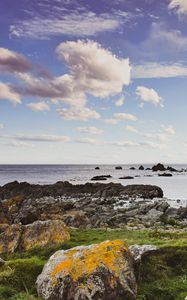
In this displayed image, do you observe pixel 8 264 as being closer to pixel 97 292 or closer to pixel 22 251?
pixel 97 292

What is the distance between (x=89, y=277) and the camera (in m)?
11.8

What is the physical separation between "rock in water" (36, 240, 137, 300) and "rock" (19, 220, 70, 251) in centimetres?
966

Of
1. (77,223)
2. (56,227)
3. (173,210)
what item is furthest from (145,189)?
(56,227)

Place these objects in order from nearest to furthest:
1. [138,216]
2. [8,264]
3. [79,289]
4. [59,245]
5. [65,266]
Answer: [79,289]
[65,266]
[8,264]
[59,245]
[138,216]

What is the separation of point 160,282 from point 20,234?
11983 millimetres

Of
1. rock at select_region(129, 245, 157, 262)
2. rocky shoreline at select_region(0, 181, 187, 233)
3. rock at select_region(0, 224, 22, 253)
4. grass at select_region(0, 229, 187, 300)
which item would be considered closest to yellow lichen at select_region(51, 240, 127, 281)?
rock at select_region(129, 245, 157, 262)

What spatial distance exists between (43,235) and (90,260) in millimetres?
10918

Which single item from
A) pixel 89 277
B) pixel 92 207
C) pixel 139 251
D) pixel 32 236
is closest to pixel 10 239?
pixel 32 236

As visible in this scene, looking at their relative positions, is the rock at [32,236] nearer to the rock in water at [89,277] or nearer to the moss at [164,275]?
the moss at [164,275]

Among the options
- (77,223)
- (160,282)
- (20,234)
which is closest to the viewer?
(160,282)

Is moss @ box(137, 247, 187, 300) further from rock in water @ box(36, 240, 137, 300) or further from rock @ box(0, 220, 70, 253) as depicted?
rock @ box(0, 220, 70, 253)

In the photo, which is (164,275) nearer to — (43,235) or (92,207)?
(43,235)

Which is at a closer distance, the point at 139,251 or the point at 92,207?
the point at 139,251

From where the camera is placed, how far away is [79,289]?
11508 millimetres
